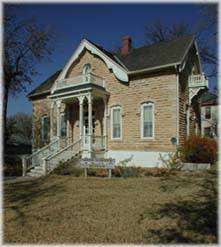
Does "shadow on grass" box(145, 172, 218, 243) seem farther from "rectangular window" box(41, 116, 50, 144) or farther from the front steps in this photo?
"rectangular window" box(41, 116, 50, 144)

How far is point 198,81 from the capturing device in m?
16.6

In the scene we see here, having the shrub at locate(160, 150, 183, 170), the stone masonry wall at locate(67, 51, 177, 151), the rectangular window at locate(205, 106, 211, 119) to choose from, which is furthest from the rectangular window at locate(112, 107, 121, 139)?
the rectangular window at locate(205, 106, 211, 119)

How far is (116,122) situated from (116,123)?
0.23 feet

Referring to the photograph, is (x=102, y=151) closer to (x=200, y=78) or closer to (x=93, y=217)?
(x=200, y=78)

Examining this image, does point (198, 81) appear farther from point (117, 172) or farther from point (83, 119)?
point (83, 119)

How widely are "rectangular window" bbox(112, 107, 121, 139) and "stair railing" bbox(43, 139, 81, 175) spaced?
8.23ft

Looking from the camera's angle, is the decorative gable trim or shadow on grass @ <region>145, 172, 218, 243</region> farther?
the decorative gable trim

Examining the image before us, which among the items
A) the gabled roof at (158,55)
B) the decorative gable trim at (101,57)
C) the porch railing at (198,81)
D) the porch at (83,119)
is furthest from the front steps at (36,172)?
the porch railing at (198,81)

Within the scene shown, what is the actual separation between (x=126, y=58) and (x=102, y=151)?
25.0 feet

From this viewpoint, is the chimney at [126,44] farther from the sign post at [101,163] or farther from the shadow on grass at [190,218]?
the shadow on grass at [190,218]

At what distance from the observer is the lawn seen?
198 inches

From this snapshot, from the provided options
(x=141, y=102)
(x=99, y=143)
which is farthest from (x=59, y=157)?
(x=141, y=102)

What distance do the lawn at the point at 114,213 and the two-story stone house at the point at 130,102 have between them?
577cm

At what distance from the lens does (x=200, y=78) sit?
16.7 metres
